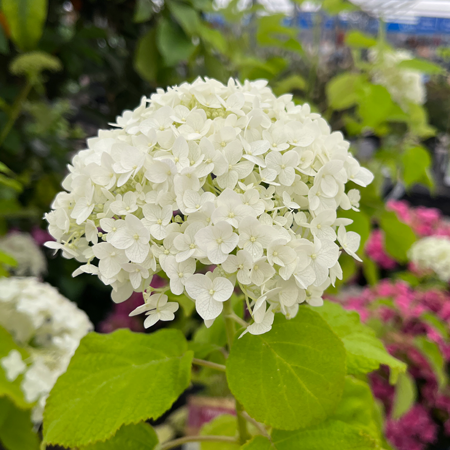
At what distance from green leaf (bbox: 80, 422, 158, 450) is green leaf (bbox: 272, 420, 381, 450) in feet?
0.44

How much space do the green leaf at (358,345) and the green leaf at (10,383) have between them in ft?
1.20

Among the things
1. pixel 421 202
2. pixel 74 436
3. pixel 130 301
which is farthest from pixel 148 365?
pixel 421 202

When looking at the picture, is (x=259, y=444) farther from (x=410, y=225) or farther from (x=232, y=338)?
(x=410, y=225)

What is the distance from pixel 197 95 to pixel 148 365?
24 cm

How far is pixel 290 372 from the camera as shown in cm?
32

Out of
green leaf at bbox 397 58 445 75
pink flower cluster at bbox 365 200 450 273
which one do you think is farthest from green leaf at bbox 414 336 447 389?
green leaf at bbox 397 58 445 75

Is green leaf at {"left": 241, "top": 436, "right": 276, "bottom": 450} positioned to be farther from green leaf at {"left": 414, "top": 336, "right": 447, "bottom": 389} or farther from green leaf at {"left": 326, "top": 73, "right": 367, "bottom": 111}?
green leaf at {"left": 326, "top": 73, "right": 367, "bottom": 111}

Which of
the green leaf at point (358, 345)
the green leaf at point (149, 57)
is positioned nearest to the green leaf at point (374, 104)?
the green leaf at point (149, 57)

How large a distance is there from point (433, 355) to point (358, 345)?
42cm

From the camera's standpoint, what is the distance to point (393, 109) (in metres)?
0.94

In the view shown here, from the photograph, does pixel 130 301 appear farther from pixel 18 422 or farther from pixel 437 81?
pixel 437 81

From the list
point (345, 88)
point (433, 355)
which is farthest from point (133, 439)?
Result: point (345, 88)

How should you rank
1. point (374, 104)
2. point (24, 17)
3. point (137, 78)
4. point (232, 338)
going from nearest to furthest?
point (232, 338), point (24, 17), point (374, 104), point (137, 78)

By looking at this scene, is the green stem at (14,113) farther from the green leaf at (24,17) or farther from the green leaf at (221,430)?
the green leaf at (221,430)
